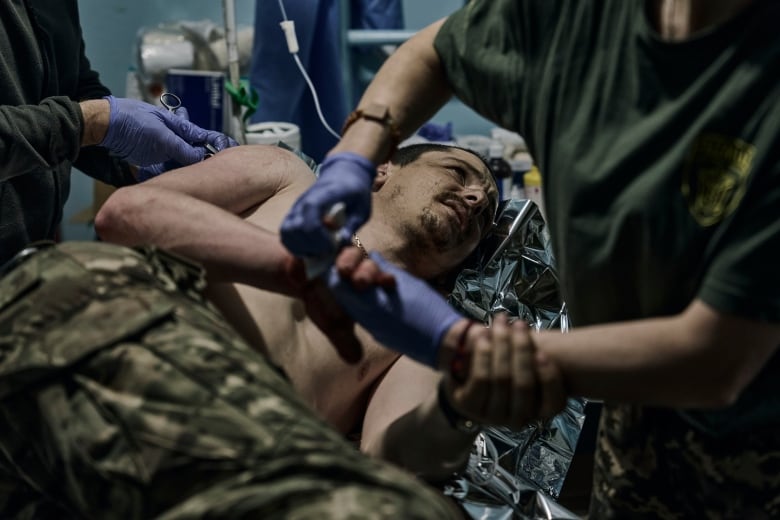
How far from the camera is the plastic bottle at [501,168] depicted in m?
2.92

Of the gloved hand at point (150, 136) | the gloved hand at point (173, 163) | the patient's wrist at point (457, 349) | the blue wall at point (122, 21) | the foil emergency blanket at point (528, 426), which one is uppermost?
the patient's wrist at point (457, 349)

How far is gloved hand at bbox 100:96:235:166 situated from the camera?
173 cm

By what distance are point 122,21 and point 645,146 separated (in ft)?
9.04

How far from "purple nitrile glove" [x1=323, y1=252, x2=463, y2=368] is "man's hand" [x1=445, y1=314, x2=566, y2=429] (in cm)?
5

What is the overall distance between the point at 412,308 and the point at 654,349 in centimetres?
28

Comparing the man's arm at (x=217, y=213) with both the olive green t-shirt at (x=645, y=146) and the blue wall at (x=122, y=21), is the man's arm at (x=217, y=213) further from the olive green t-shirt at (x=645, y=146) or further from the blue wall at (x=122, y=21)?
the blue wall at (x=122, y=21)

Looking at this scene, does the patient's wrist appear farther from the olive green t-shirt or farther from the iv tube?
the iv tube

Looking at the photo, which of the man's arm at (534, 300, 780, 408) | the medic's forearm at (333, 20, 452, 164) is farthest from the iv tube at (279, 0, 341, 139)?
→ the man's arm at (534, 300, 780, 408)

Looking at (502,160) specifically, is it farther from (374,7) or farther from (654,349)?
(654,349)

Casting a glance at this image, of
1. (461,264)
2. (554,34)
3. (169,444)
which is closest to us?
(169,444)

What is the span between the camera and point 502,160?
2982 mm

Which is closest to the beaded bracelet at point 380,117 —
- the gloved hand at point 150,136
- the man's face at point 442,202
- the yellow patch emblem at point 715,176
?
the yellow patch emblem at point 715,176

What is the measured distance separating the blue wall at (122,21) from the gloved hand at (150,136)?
1536 millimetres

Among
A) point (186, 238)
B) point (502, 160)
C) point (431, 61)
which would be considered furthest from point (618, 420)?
point (502, 160)
